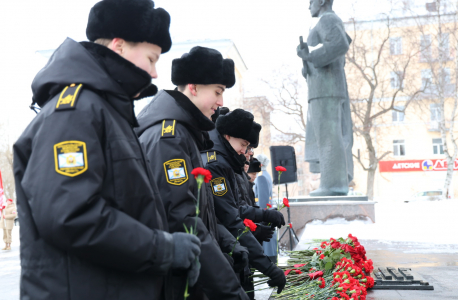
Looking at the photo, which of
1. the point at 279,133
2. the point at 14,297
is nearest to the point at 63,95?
the point at 14,297

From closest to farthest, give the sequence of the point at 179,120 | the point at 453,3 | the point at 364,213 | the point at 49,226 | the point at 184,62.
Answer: the point at 49,226
the point at 179,120
the point at 184,62
the point at 364,213
the point at 453,3

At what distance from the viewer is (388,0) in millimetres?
21531

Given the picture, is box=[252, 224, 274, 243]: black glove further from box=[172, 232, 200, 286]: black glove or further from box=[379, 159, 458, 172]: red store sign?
box=[379, 159, 458, 172]: red store sign

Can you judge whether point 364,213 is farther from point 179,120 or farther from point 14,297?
point 179,120

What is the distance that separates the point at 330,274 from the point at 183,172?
1909 millimetres

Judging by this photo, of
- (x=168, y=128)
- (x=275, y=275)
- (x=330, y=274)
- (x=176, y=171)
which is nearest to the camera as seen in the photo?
(x=176, y=171)

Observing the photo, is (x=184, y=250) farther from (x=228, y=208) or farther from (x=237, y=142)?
(x=237, y=142)

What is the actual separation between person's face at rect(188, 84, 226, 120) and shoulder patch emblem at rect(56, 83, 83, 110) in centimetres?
98

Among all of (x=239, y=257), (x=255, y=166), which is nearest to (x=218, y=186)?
(x=239, y=257)

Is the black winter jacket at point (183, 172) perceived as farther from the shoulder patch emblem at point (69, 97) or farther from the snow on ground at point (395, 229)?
the snow on ground at point (395, 229)

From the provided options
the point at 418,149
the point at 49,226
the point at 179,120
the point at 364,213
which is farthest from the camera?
the point at 418,149

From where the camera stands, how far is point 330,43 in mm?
8414

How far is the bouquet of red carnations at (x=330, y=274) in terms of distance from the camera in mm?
2990

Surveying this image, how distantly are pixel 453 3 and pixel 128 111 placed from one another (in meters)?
22.6
